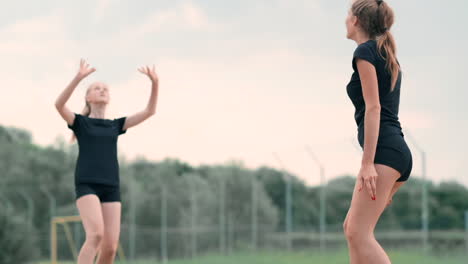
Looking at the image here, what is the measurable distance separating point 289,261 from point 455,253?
4449 mm

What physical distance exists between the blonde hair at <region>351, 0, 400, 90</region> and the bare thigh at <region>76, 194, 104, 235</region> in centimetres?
299

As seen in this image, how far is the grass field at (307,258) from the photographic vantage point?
17.2m

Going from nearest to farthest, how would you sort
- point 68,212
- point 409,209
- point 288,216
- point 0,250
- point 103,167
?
point 103,167 → point 409,209 → point 288,216 → point 0,250 → point 68,212

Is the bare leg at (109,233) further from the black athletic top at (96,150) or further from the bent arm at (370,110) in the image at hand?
the bent arm at (370,110)

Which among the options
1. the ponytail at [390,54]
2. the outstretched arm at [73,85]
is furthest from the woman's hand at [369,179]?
the outstretched arm at [73,85]

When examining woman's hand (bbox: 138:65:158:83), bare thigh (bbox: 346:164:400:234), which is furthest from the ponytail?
woman's hand (bbox: 138:65:158:83)

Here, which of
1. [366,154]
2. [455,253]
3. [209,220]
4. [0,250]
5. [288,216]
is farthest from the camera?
[0,250]

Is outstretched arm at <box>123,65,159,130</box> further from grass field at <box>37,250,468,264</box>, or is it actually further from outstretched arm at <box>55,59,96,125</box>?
grass field at <box>37,250,468,264</box>

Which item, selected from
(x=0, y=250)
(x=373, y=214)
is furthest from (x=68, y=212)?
(x=373, y=214)

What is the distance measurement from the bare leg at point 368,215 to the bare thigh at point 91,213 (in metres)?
2.71

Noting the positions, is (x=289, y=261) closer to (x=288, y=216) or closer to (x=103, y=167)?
(x=288, y=216)

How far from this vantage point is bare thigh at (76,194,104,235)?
619 centimetres

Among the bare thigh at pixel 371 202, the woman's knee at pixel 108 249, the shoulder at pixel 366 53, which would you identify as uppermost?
the shoulder at pixel 366 53

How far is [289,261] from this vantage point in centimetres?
1978
